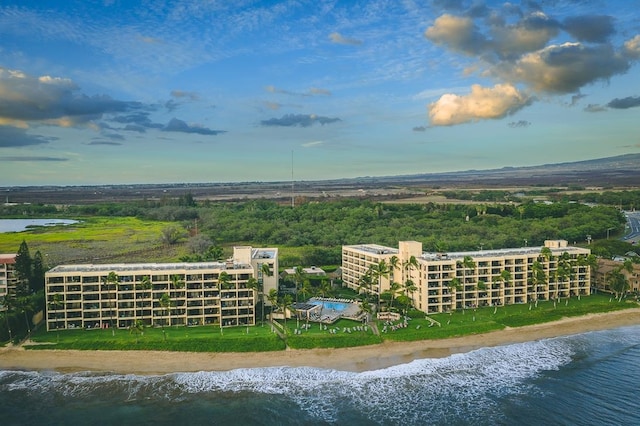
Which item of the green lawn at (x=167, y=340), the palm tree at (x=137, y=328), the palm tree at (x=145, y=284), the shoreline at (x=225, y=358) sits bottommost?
the shoreline at (x=225, y=358)

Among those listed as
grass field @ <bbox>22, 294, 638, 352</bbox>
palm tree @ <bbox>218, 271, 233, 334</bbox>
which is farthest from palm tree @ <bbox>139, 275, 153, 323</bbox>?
palm tree @ <bbox>218, 271, 233, 334</bbox>

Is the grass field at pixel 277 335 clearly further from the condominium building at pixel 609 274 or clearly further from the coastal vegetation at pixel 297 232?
the condominium building at pixel 609 274

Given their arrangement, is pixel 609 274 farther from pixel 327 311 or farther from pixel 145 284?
pixel 145 284

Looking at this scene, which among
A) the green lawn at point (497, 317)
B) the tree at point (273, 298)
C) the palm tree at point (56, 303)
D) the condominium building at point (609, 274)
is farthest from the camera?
the condominium building at point (609, 274)

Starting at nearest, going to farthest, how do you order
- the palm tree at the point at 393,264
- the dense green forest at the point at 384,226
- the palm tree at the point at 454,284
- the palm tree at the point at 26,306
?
the palm tree at the point at 26,306
the palm tree at the point at 454,284
the palm tree at the point at 393,264
the dense green forest at the point at 384,226

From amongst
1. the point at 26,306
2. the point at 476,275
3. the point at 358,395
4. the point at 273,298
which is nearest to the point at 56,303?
the point at 26,306

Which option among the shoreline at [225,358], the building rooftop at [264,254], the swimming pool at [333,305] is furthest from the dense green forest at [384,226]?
the shoreline at [225,358]
